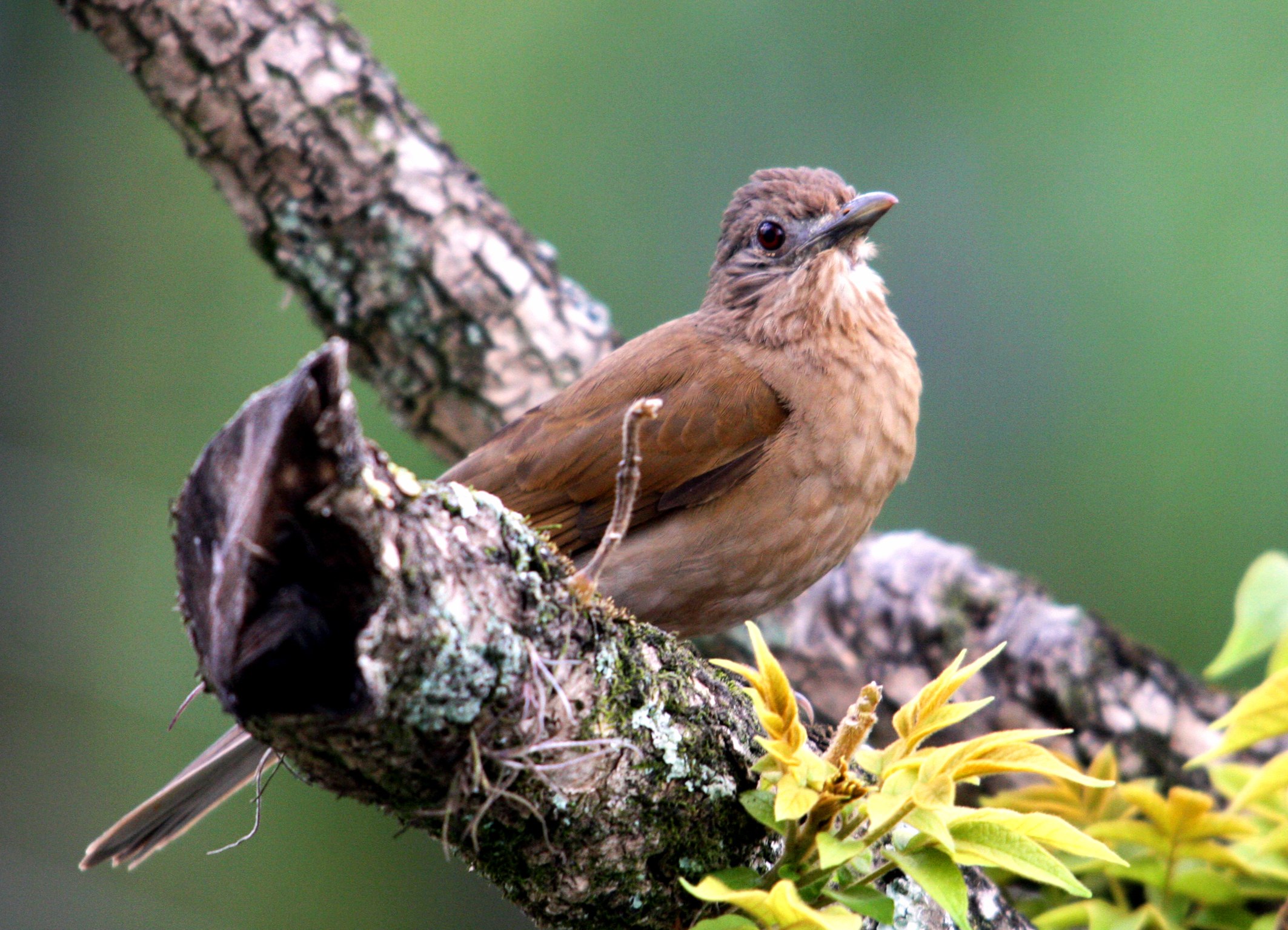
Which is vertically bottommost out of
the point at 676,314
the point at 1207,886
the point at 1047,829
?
the point at 1207,886

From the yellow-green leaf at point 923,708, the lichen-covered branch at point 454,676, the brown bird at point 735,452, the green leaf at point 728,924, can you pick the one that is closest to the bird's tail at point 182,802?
the brown bird at point 735,452

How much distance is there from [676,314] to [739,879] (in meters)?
4.75

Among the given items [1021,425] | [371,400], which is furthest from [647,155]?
[1021,425]

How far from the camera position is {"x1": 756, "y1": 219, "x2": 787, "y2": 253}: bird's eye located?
384 cm

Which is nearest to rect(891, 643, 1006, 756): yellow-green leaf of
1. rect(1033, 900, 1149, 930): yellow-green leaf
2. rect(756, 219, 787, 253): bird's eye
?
rect(1033, 900, 1149, 930): yellow-green leaf

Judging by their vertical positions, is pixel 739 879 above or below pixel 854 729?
below

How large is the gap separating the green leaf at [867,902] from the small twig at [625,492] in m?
0.55

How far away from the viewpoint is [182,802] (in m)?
2.79

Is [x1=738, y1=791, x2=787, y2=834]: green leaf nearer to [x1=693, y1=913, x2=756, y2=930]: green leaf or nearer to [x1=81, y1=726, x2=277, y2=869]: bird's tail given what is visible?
[x1=693, y1=913, x2=756, y2=930]: green leaf

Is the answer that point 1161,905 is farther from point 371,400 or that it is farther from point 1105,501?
point 371,400

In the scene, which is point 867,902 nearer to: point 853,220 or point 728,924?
point 728,924

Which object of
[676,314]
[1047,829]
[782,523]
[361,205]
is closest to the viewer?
[1047,829]

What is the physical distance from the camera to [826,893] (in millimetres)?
1721

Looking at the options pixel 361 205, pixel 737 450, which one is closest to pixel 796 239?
pixel 737 450
